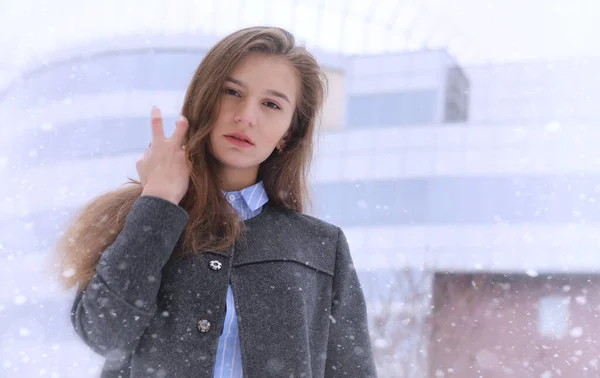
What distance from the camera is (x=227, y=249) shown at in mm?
1130

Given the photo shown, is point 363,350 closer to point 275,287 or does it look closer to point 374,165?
point 275,287

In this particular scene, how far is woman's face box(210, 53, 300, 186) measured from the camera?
44.5 inches

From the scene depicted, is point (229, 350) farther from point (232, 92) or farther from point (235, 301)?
point (232, 92)

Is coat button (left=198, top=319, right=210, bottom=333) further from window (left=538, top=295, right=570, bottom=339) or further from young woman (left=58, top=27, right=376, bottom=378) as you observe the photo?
window (left=538, top=295, right=570, bottom=339)

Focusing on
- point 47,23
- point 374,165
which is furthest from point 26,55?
point 374,165

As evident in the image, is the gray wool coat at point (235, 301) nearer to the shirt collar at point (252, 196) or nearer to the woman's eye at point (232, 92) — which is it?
the shirt collar at point (252, 196)

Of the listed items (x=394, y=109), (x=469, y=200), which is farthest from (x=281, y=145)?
(x=394, y=109)

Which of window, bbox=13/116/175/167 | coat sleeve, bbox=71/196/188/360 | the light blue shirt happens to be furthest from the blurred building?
coat sleeve, bbox=71/196/188/360

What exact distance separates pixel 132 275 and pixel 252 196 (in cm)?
26

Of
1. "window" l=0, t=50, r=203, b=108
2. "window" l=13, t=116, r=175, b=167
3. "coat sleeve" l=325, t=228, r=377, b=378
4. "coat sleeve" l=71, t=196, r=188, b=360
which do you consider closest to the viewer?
"coat sleeve" l=71, t=196, r=188, b=360

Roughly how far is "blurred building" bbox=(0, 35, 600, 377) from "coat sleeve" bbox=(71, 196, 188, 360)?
5.90 m

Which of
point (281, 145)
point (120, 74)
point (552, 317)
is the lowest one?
point (552, 317)

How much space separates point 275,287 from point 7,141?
258 inches

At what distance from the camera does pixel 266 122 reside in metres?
1.15
